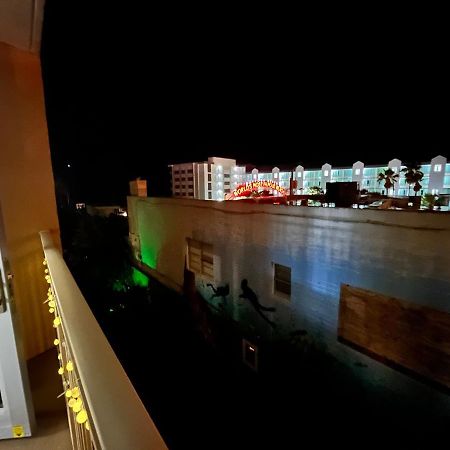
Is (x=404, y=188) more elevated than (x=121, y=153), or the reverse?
(x=121, y=153)

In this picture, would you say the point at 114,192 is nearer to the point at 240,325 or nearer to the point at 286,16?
the point at 240,325

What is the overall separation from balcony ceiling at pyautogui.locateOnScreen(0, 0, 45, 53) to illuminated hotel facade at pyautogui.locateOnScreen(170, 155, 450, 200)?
629 inches

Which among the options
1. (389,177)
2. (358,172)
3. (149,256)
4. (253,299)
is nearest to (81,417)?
(253,299)

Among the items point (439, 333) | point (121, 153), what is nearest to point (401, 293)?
point (439, 333)

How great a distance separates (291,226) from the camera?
186 inches

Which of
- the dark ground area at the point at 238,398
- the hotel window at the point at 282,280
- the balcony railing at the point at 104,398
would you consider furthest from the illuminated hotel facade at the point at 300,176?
the balcony railing at the point at 104,398

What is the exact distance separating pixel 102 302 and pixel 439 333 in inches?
356

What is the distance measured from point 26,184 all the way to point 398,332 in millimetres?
5281

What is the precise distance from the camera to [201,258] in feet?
23.0

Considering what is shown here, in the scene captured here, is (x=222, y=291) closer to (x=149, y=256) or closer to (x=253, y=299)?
(x=253, y=299)

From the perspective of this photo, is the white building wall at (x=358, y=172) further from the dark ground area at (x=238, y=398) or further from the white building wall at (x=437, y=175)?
the dark ground area at (x=238, y=398)

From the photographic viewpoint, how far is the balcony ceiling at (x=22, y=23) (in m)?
2.22

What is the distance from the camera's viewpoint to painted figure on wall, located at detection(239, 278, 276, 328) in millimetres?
5464

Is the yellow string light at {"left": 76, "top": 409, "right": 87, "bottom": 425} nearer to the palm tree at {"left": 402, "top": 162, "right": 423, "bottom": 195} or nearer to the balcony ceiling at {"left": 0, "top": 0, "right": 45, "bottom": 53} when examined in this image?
the balcony ceiling at {"left": 0, "top": 0, "right": 45, "bottom": 53}
